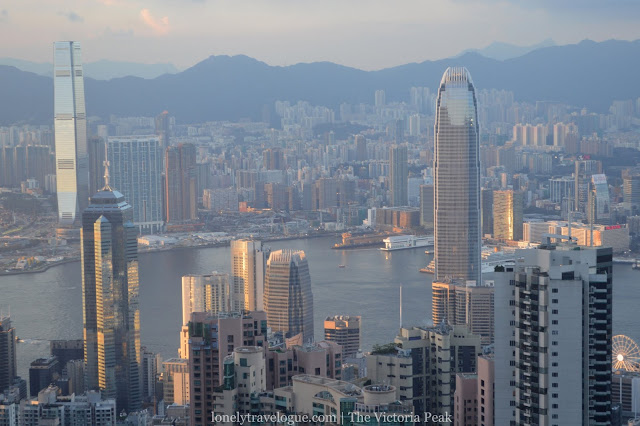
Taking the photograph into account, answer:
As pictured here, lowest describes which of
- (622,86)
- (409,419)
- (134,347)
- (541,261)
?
(134,347)

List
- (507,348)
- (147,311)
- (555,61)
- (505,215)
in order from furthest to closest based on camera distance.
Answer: (555,61) < (505,215) < (147,311) < (507,348)

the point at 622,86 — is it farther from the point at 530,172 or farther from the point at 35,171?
the point at 35,171

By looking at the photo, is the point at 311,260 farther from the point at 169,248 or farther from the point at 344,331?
the point at 344,331

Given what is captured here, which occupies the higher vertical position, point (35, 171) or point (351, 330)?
point (35, 171)

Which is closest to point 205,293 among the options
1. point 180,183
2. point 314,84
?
point 180,183

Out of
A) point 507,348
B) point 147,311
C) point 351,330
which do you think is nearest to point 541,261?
point 507,348

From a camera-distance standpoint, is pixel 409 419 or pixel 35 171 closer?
pixel 409 419

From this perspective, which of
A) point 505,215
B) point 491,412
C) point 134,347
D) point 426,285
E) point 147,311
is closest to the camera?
point 491,412

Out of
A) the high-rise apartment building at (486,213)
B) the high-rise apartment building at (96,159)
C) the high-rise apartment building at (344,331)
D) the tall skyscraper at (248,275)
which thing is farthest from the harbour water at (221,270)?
the high-rise apartment building at (96,159)
